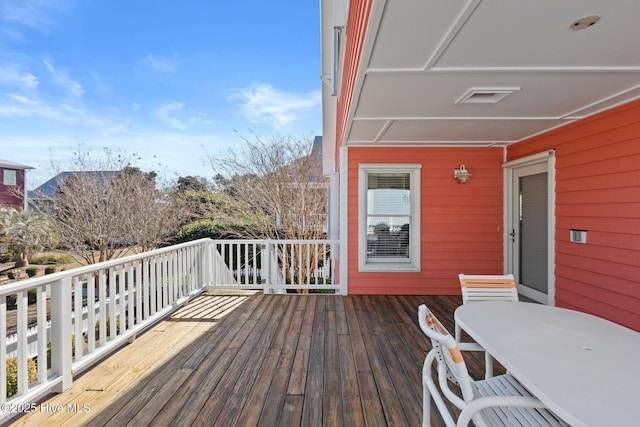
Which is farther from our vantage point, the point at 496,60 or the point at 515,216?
the point at 515,216

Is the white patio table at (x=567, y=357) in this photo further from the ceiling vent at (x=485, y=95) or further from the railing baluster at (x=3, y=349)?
the railing baluster at (x=3, y=349)

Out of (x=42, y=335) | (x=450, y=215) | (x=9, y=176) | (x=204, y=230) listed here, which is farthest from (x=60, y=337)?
(x=9, y=176)

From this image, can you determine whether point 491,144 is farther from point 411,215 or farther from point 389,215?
point 389,215

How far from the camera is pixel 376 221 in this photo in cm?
503

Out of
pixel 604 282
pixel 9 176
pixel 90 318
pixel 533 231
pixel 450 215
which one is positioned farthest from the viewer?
pixel 9 176

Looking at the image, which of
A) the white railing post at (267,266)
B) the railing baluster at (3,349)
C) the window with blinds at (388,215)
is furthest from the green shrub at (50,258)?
the window with blinds at (388,215)

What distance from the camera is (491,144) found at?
473cm

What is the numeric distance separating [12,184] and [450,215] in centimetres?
1366

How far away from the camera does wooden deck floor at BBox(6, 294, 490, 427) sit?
2096 mm

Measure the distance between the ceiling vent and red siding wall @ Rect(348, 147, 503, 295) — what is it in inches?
82.6

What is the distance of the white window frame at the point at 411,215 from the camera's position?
4.94 metres

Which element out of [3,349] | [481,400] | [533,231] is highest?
[533,231]

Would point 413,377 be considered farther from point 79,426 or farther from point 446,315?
point 79,426

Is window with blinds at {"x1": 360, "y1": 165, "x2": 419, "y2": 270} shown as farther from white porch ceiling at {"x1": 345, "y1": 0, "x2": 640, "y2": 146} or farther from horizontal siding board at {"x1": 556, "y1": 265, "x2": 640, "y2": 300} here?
horizontal siding board at {"x1": 556, "y1": 265, "x2": 640, "y2": 300}
